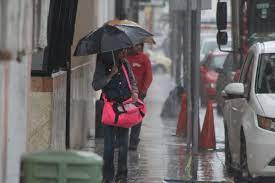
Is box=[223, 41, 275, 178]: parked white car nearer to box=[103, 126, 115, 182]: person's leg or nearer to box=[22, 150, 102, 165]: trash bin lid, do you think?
box=[103, 126, 115, 182]: person's leg

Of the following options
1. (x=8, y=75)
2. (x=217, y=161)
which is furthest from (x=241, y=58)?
(x=8, y=75)

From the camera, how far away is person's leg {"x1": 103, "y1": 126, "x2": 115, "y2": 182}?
34.6 feet

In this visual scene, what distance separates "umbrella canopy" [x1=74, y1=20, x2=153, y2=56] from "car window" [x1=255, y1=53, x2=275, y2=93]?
55.6 inches

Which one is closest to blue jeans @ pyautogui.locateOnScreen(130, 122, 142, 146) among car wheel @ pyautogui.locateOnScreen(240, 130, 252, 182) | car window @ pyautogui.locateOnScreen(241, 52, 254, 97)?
car window @ pyautogui.locateOnScreen(241, 52, 254, 97)

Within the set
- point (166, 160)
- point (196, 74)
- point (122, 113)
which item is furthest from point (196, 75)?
point (122, 113)

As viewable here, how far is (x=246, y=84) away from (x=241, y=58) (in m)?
5.40

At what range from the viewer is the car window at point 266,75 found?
34.7ft

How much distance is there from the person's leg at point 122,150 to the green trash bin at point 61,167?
4.39 m

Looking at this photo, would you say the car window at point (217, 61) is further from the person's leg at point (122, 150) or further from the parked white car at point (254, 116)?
the person's leg at point (122, 150)

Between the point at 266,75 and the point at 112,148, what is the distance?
6.62ft

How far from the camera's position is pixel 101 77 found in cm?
1048

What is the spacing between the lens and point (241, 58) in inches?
648

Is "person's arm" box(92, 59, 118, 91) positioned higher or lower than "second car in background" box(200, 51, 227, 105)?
higher

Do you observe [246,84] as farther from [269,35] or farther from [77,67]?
[269,35]
